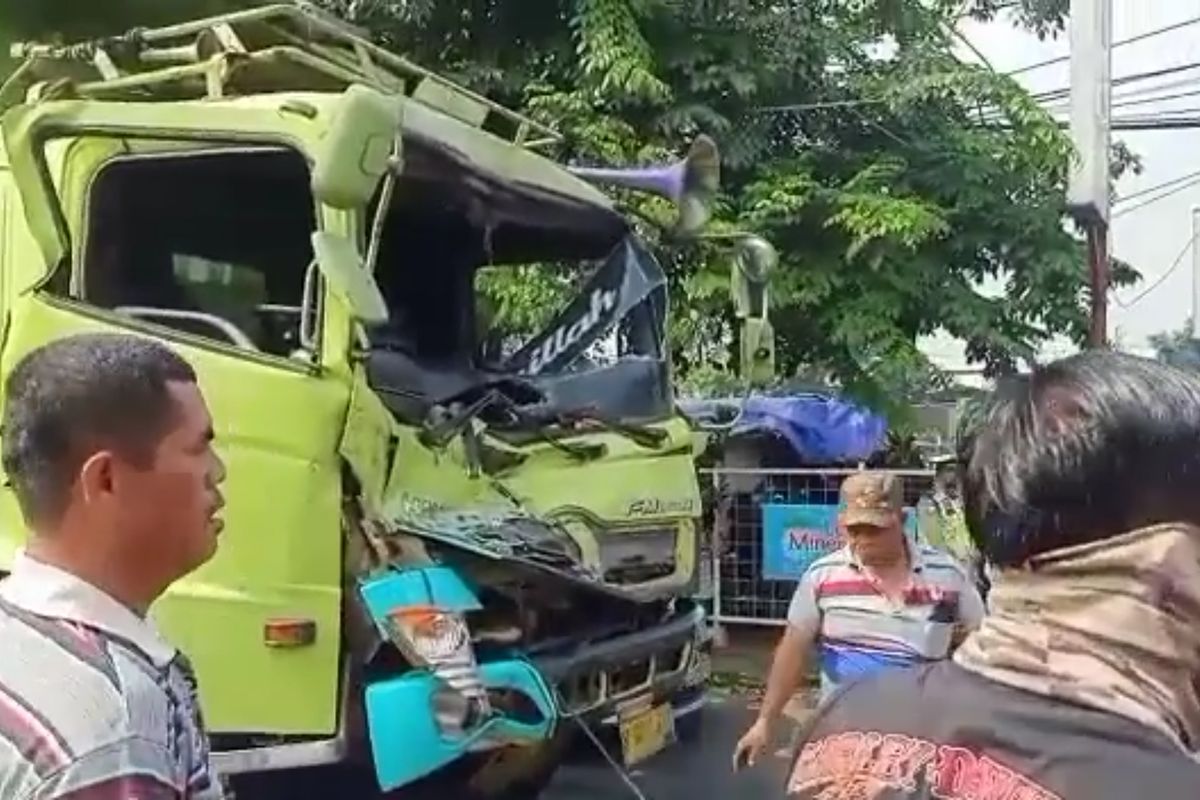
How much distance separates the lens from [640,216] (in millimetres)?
6828

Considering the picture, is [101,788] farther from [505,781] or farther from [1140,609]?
[505,781]

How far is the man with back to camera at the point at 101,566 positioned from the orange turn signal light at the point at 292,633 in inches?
94.1

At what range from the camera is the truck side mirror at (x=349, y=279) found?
4.49 meters

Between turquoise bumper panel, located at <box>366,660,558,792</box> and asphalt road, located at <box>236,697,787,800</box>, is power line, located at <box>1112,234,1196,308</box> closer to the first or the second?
asphalt road, located at <box>236,697,787,800</box>

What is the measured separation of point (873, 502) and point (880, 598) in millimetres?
263

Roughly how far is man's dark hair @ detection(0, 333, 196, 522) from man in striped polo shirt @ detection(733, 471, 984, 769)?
2.70 metres

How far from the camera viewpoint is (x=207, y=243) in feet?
18.2

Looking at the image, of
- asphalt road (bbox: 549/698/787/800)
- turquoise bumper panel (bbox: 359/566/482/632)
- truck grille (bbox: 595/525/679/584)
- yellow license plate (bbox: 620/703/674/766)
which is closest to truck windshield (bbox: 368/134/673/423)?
truck grille (bbox: 595/525/679/584)

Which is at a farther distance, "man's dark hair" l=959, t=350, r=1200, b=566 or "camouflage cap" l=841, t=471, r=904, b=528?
"camouflage cap" l=841, t=471, r=904, b=528

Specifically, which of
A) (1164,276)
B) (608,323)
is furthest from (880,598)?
(1164,276)

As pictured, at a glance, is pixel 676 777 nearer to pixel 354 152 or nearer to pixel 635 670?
pixel 635 670

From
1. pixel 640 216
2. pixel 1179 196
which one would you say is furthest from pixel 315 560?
pixel 1179 196

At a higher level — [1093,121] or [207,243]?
[1093,121]

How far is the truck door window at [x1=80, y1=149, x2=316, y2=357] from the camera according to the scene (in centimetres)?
519
